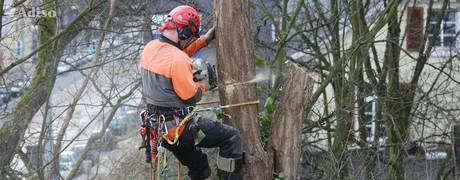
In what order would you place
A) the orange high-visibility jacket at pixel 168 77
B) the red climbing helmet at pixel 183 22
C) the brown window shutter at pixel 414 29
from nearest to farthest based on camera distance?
the orange high-visibility jacket at pixel 168 77, the red climbing helmet at pixel 183 22, the brown window shutter at pixel 414 29

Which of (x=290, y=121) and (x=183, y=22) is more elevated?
(x=183, y=22)

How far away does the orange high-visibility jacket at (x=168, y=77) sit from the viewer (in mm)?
6043

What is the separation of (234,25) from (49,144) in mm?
5754

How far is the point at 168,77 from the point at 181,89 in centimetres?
15

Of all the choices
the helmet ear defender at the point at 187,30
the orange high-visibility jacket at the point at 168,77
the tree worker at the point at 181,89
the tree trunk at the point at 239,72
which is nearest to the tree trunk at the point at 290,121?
the tree trunk at the point at 239,72

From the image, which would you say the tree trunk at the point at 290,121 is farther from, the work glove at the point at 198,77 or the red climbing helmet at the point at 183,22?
the red climbing helmet at the point at 183,22

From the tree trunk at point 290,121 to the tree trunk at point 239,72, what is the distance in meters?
0.18

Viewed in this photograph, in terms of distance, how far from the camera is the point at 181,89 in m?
6.06

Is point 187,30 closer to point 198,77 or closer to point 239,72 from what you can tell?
point 198,77

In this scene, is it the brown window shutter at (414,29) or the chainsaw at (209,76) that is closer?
the chainsaw at (209,76)

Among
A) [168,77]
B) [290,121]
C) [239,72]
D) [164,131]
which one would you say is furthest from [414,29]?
[168,77]

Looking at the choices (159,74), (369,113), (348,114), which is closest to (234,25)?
(159,74)

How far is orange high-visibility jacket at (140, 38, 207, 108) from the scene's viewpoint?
6.04m

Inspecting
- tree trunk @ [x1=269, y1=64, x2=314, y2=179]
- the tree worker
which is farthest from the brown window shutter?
the tree worker
